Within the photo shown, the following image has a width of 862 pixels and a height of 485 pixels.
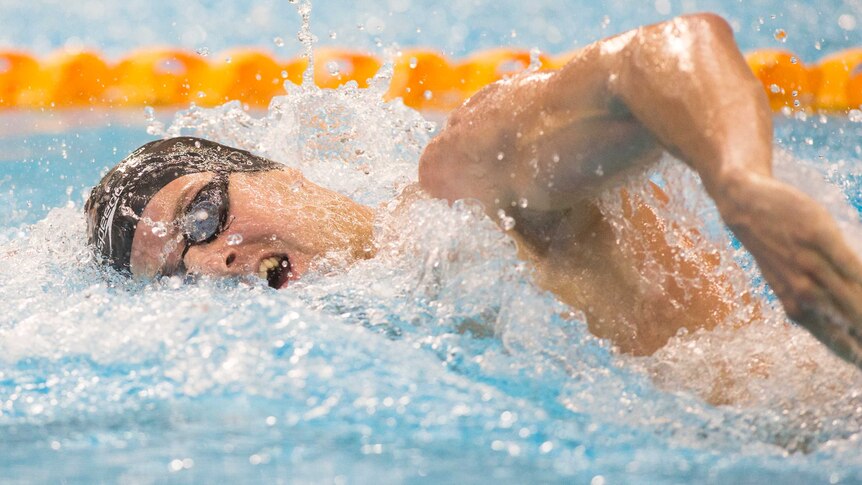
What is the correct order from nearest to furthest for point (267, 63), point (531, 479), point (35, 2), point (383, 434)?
point (531, 479), point (383, 434), point (267, 63), point (35, 2)

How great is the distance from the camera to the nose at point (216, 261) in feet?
4.56

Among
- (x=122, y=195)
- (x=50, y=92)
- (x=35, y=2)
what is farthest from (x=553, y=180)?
(x=35, y=2)

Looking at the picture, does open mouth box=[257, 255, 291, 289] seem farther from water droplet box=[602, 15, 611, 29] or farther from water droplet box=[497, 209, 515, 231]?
water droplet box=[602, 15, 611, 29]

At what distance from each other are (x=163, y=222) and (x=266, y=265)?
0.17 metres

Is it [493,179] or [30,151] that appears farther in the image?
[30,151]

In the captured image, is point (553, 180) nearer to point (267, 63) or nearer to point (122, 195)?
point (122, 195)

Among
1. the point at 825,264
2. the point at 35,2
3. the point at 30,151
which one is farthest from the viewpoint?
the point at 35,2

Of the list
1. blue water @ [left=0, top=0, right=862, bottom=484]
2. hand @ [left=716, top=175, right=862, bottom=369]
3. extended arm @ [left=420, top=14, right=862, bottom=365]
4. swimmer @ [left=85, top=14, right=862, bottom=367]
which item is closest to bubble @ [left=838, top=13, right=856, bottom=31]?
blue water @ [left=0, top=0, right=862, bottom=484]

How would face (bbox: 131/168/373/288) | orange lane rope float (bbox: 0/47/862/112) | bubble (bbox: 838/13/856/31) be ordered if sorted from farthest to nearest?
bubble (bbox: 838/13/856/31), orange lane rope float (bbox: 0/47/862/112), face (bbox: 131/168/373/288)

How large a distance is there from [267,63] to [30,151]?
0.98m

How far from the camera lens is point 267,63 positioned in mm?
3715

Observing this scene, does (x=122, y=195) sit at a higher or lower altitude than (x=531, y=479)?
higher

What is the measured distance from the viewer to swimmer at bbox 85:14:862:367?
75cm

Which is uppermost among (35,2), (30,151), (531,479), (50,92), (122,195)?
(35,2)
